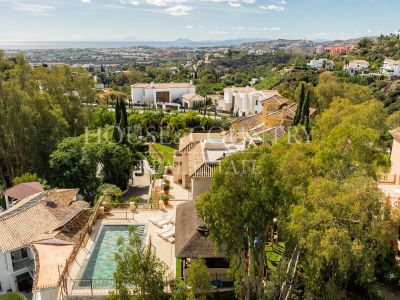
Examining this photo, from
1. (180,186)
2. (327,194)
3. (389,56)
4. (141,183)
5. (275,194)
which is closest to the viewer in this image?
(327,194)

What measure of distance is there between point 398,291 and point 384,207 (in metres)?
8.61

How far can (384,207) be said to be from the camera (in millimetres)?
11492

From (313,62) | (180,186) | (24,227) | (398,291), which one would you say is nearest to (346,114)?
(398,291)

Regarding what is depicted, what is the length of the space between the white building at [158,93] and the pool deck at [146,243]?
68663mm

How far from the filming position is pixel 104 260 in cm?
1952

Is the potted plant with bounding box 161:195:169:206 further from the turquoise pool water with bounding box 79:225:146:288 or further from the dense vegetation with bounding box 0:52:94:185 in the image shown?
the dense vegetation with bounding box 0:52:94:185

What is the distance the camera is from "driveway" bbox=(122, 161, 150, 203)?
115 feet

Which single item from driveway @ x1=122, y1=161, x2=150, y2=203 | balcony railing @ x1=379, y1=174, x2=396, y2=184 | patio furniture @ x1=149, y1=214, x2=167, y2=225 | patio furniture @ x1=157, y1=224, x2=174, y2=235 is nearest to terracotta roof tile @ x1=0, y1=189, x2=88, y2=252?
patio furniture @ x1=149, y1=214, x2=167, y2=225

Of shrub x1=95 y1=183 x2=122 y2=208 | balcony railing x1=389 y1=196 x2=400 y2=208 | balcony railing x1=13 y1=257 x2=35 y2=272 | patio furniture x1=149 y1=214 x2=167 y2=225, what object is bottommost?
balcony railing x1=13 y1=257 x2=35 y2=272

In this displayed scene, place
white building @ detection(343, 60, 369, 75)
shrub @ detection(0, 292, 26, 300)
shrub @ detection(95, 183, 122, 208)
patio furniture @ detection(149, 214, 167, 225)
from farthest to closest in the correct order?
white building @ detection(343, 60, 369, 75)
shrub @ detection(95, 183, 122, 208)
patio furniture @ detection(149, 214, 167, 225)
shrub @ detection(0, 292, 26, 300)

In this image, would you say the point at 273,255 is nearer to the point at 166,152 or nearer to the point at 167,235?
the point at 167,235

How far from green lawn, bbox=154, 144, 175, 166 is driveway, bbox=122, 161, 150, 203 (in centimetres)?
279

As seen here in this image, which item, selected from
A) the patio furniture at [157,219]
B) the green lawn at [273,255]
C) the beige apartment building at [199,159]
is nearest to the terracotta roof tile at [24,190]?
the patio furniture at [157,219]

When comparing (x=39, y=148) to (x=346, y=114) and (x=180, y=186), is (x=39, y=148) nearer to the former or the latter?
(x=180, y=186)
